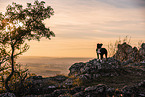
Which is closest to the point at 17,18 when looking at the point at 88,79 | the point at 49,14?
the point at 49,14

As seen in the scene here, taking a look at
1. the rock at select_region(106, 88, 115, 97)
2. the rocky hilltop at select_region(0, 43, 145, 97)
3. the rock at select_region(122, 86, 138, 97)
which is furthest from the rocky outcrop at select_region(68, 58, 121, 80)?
the rock at select_region(122, 86, 138, 97)

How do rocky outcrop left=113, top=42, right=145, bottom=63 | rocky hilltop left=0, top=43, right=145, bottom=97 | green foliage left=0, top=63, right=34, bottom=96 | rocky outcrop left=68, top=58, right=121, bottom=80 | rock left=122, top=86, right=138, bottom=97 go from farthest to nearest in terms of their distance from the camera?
rocky outcrop left=113, top=42, right=145, bottom=63 < rocky outcrop left=68, top=58, right=121, bottom=80 < green foliage left=0, top=63, right=34, bottom=96 < rocky hilltop left=0, top=43, right=145, bottom=97 < rock left=122, top=86, right=138, bottom=97

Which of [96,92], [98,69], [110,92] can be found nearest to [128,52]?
[98,69]

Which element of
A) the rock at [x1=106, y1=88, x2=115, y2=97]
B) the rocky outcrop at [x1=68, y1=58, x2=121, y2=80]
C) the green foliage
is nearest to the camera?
the rock at [x1=106, y1=88, x2=115, y2=97]

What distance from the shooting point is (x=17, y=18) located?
55.6ft

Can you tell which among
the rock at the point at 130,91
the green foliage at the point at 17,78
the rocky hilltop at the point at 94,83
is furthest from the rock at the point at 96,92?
the green foliage at the point at 17,78

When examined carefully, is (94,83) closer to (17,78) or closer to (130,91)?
(130,91)

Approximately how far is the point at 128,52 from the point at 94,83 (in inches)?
991

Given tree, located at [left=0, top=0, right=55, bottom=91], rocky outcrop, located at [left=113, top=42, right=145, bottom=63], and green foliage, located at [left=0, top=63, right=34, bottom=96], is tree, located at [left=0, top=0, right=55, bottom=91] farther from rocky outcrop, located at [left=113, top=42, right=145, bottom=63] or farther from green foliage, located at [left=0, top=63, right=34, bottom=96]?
rocky outcrop, located at [left=113, top=42, right=145, bottom=63]

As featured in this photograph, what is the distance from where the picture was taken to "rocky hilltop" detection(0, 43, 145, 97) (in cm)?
1327

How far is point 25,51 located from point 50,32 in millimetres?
3548

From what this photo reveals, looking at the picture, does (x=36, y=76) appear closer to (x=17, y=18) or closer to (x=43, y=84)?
(x=43, y=84)

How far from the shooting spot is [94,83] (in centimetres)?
1741

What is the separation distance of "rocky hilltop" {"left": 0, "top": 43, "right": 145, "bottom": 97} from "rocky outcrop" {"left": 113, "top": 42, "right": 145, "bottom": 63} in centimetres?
1387
